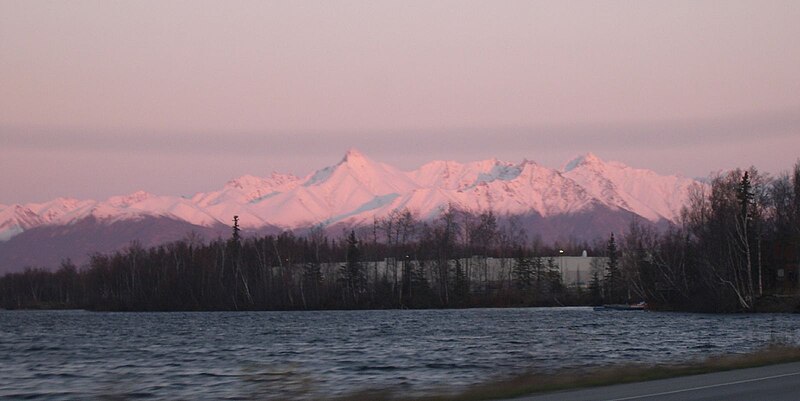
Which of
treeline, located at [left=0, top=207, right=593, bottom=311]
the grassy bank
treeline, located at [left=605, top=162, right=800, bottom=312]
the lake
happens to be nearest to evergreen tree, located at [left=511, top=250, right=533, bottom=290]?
treeline, located at [left=0, top=207, right=593, bottom=311]

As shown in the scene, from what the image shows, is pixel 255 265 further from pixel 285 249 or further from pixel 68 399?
pixel 68 399

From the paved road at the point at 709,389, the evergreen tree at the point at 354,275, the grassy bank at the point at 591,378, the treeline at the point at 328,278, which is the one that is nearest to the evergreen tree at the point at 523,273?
the treeline at the point at 328,278

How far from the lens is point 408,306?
160 m

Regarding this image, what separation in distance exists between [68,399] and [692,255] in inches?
3806

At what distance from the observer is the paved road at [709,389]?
2241 cm

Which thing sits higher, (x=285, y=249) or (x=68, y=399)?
(x=285, y=249)

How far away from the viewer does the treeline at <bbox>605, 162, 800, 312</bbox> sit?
354ft

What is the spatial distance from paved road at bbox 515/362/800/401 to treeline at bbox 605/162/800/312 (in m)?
81.6

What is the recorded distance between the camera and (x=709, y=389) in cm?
2388

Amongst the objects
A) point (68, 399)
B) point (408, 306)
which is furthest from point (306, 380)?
point (408, 306)

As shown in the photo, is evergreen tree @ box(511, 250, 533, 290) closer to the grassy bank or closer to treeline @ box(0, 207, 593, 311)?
treeline @ box(0, 207, 593, 311)

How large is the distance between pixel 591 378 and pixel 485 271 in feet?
510

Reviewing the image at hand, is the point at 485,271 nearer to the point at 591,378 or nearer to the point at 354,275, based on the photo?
the point at 354,275

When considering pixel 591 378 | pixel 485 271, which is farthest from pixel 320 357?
pixel 485 271
